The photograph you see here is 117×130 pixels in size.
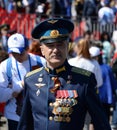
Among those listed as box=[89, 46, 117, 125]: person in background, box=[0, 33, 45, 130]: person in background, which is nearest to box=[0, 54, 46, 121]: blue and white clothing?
box=[0, 33, 45, 130]: person in background

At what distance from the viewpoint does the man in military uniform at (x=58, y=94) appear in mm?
4637

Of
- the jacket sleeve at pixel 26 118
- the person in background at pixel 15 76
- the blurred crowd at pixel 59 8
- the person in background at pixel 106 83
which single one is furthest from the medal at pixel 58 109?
the blurred crowd at pixel 59 8

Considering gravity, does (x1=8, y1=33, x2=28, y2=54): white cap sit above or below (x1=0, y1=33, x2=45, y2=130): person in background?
above

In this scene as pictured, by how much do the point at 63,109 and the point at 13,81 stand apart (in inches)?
70.8

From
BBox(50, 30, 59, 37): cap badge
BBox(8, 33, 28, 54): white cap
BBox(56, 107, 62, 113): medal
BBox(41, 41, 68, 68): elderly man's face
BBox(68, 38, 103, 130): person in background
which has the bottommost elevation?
BBox(68, 38, 103, 130): person in background

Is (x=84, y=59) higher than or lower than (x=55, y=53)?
lower

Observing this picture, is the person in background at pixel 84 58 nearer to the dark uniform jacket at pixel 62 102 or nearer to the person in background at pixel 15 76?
the person in background at pixel 15 76

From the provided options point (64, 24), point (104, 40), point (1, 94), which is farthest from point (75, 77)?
point (104, 40)

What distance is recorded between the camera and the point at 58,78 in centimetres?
477

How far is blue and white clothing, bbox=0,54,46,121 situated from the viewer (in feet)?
20.8

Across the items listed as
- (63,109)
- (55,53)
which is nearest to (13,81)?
(63,109)

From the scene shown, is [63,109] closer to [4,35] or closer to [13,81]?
[13,81]

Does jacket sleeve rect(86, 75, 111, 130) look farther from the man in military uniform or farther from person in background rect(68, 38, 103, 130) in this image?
person in background rect(68, 38, 103, 130)

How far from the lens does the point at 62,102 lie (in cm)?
473
